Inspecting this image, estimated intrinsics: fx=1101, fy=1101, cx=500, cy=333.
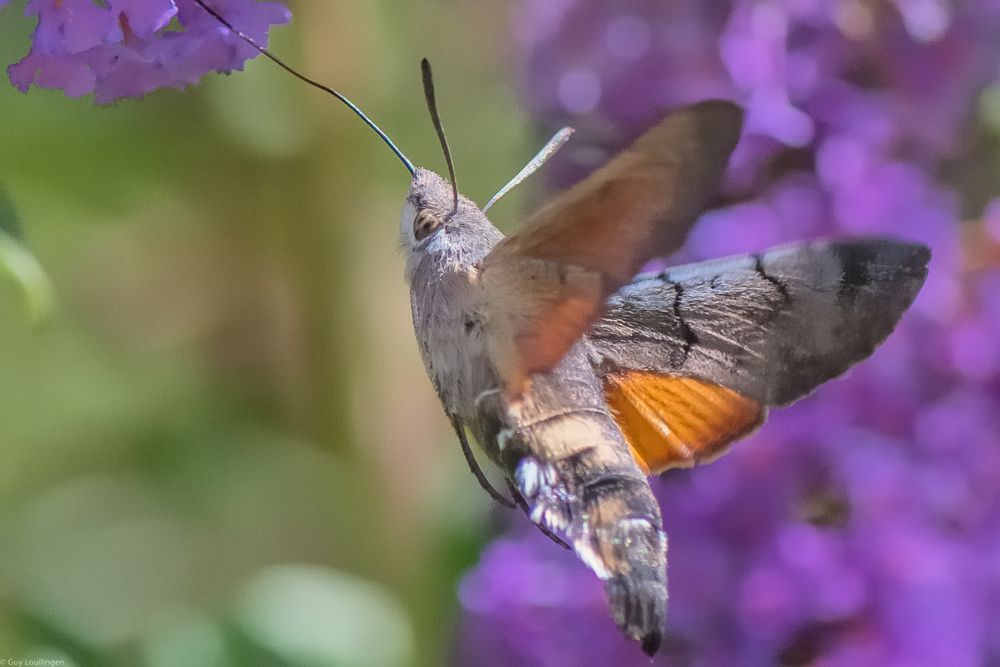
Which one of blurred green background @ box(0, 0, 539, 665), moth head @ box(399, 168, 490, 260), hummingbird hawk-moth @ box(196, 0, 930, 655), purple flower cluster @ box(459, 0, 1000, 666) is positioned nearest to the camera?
hummingbird hawk-moth @ box(196, 0, 930, 655)

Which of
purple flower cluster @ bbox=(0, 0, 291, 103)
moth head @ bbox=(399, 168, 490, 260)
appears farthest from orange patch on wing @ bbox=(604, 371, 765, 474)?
purple flower cluster @ bbox=(0, 0, 291, 103)

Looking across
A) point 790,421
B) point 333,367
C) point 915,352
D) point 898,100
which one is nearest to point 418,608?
point 333,367

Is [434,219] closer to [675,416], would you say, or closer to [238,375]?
[675,416]

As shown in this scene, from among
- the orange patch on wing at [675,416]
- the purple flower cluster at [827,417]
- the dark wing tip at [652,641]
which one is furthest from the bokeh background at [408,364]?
the dark wing tip at [652,641]

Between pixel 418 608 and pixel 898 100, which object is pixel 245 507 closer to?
pixel 418 608

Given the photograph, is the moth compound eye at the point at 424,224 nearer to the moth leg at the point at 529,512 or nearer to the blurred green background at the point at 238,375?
the moth leg at the point at 529,512

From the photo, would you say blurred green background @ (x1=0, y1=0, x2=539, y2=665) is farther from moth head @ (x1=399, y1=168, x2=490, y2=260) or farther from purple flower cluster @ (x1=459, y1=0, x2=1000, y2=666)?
moth head @ (x1=399, y1=168, x2=490, y2=260)

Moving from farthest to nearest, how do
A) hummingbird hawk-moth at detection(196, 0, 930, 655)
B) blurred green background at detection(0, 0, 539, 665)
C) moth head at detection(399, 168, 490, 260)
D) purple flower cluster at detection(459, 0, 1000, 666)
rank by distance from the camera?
blurred green background at detection(0, 0, 539, 665), purple flower cluster at detection(459, 0, 1000, 666), moth head at detection(399, 168, 490, 260), hummingbird hawk-moth at detection(196, 0, 930, 655)
